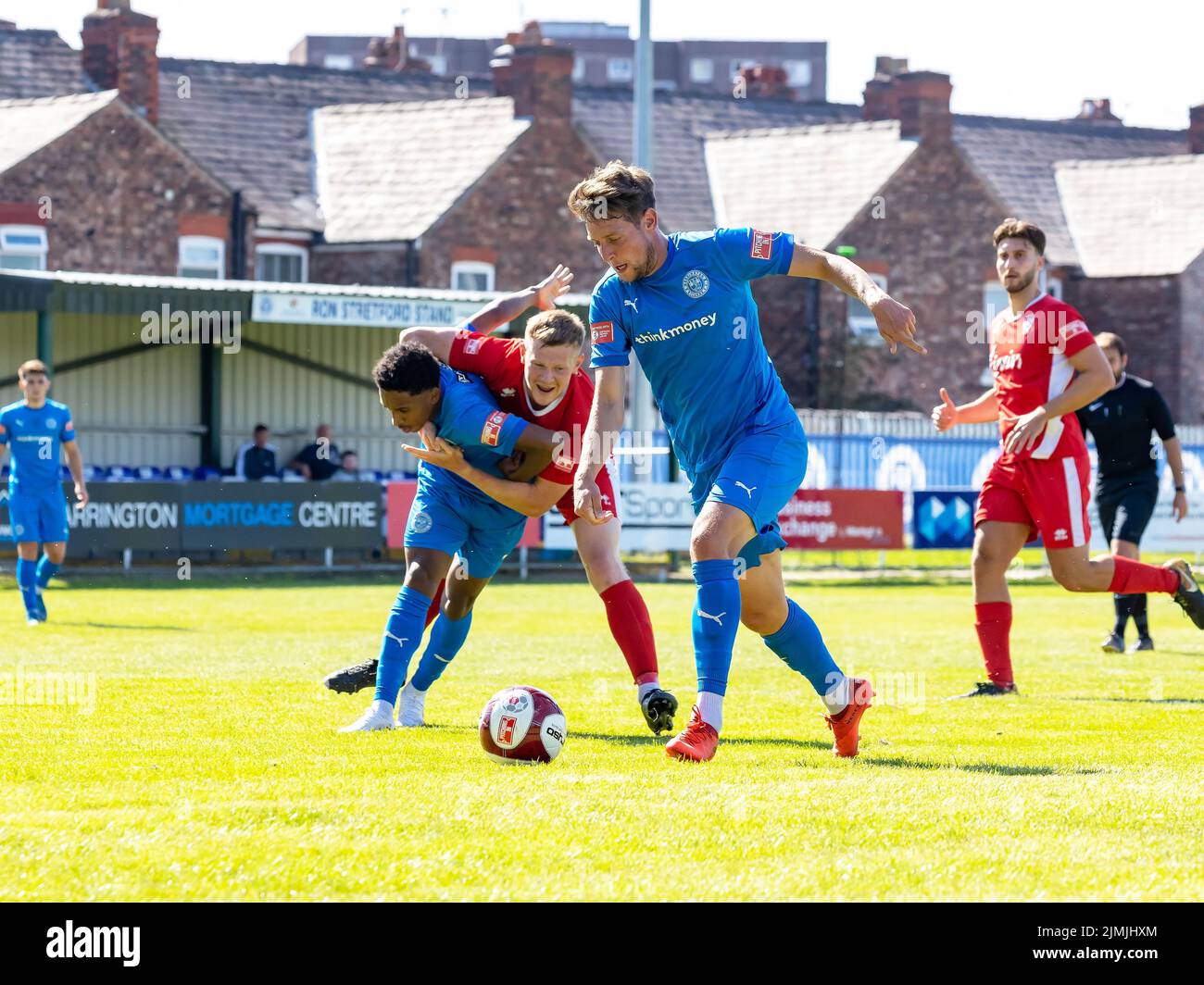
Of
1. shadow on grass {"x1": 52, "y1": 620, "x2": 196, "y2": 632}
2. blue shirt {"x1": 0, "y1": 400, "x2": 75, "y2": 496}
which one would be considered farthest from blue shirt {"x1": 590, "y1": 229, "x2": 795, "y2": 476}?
blue shirt {"x1": 0, "y1": 400, "x2": 75, "y2": 496}

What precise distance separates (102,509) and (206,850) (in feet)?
64.7

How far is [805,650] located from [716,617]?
0.53 m

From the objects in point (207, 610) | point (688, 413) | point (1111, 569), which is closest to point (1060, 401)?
point (1111, 569)

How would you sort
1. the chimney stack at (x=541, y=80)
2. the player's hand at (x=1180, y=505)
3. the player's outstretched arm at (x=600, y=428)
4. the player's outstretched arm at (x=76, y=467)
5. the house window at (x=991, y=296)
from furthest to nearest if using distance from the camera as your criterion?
the house window at (x=991, y=296), the chimney stack at (x=541, y=80), the player's outstretched arm at (x=76, y=467), the player's hand at (x=1180, y=505), the player's outstretched arm at (x=600, y=428)

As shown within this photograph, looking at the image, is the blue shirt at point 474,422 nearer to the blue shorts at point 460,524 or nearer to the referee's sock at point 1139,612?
the blue shorts at point 460,524

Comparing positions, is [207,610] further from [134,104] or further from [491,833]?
[134,104]

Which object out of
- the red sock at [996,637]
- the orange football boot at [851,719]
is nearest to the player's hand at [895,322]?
the orange football boot at [851,719]

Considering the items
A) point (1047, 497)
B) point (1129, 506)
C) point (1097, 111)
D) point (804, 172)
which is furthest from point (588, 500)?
point (1097, 111)

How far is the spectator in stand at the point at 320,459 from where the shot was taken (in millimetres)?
28578

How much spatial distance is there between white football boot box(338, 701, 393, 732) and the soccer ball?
0.89m

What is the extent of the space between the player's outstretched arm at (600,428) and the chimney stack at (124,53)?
3283 centimetres

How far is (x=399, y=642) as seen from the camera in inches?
331

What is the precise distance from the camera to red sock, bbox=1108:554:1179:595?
34.9 feet

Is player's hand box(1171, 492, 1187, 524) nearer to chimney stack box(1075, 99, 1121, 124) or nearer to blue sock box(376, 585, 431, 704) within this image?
blue sock box(376, 585, 431, 704)
